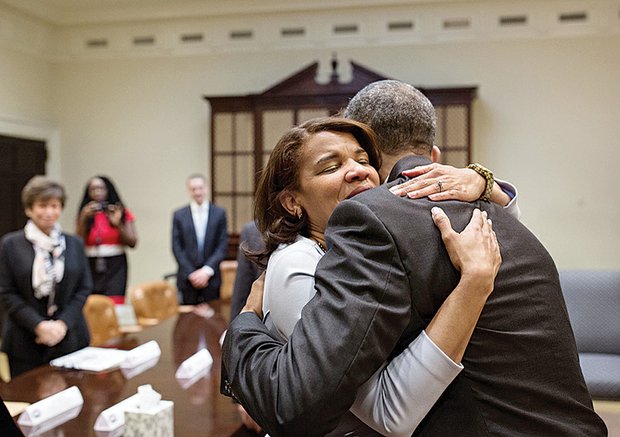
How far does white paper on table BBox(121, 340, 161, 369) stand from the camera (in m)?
2.82

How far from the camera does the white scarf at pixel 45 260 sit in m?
3.52

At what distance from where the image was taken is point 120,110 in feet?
27.6

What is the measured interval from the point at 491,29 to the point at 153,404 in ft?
22.0

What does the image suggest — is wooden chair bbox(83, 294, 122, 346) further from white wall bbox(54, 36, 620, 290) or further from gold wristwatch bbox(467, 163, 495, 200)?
white wall bbox(54, 36, 620, 290)

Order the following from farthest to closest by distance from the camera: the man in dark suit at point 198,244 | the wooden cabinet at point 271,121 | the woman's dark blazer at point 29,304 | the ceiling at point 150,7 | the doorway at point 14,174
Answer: the ceiling at point 150,7 → the doorway at point 14,174 → the wooden cabinet at point 271,121 → the man in dark suit at point 198,244 → the woman's dark blazer at point 29,304

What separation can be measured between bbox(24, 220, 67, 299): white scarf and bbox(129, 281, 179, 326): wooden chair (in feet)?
3.19

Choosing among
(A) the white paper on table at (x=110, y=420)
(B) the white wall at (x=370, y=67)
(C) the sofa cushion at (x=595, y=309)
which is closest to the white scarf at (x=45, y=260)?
(A) the white paper on table at (x=110, y=420)

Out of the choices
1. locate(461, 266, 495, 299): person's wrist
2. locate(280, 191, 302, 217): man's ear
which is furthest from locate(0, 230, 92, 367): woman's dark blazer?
locate(461, 266, 495, 299): person's wrist

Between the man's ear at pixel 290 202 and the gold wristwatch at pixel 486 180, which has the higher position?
the gold wristwatch at pixel 486 180

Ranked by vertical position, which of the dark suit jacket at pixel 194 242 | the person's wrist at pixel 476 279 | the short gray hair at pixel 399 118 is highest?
the short gray hair at pixel 399 118

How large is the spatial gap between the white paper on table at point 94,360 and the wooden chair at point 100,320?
2.97 feet

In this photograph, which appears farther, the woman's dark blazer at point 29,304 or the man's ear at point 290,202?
the woman's dark blazer at point 29,304

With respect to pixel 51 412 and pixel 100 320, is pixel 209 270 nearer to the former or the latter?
pixel 100 320

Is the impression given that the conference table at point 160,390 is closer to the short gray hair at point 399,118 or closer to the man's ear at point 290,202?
the man's ear at point 290,202
